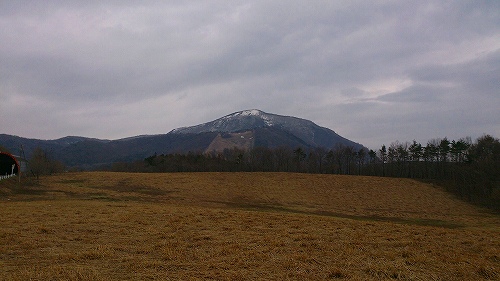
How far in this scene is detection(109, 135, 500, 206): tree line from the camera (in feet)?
223

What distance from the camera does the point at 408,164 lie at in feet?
344

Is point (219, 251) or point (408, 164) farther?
point (408, 164)

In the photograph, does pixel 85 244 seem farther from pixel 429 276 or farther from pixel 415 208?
pixel 415 208

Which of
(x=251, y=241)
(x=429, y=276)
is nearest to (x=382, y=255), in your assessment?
(x=429, y=276)

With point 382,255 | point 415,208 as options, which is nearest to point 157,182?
point 415,208

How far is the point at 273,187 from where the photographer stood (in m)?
63.7

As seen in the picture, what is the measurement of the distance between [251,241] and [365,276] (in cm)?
591

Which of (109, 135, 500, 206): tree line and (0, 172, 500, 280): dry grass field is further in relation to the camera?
(109, 135, 500, 206): tree line

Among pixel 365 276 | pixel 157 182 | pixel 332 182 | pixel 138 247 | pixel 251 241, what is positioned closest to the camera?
pixel 365 276

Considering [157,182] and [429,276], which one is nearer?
[429,276]

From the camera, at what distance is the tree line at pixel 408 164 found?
68.0 m

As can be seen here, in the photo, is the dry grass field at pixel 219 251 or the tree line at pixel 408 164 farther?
the tree line at pixel 408 164

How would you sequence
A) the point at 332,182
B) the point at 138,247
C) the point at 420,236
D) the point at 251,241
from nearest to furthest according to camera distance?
the point at 138,247 < the point at 251,241 < the point at 420,236 < the point at 332,182

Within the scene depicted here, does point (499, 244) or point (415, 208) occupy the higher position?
point (499, 244)
